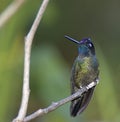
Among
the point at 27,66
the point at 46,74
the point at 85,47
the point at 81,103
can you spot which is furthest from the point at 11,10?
the point at 46,74

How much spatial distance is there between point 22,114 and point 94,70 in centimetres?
50

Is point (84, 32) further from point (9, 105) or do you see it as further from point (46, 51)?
point (9, 105)

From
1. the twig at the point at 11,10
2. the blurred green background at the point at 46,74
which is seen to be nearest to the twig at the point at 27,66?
the twig at the point at 11,10

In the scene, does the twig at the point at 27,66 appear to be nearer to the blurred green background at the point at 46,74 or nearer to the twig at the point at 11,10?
the twig at the point at 11,10

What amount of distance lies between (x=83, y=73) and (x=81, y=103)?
0.60 ft

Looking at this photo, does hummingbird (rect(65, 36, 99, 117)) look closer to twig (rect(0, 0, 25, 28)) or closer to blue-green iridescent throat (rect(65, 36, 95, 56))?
blue-green iridescent throat (rect(65, 36, 95, 56))

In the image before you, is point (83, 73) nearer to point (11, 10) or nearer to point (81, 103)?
point (81, 103)

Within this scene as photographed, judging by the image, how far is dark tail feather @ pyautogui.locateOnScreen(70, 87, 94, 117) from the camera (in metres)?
1.55

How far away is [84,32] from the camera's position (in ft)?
14.1

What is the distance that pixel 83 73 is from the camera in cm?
173

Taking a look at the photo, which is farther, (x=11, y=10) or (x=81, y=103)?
(x=81, y=103)

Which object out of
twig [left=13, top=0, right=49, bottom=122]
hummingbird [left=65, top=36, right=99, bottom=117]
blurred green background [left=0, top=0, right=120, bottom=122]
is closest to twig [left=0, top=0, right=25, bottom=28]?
twig [left=13, top=0, right=49, bottom=122]

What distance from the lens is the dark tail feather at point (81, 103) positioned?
61.1 inches

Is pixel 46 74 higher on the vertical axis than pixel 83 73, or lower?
lower
